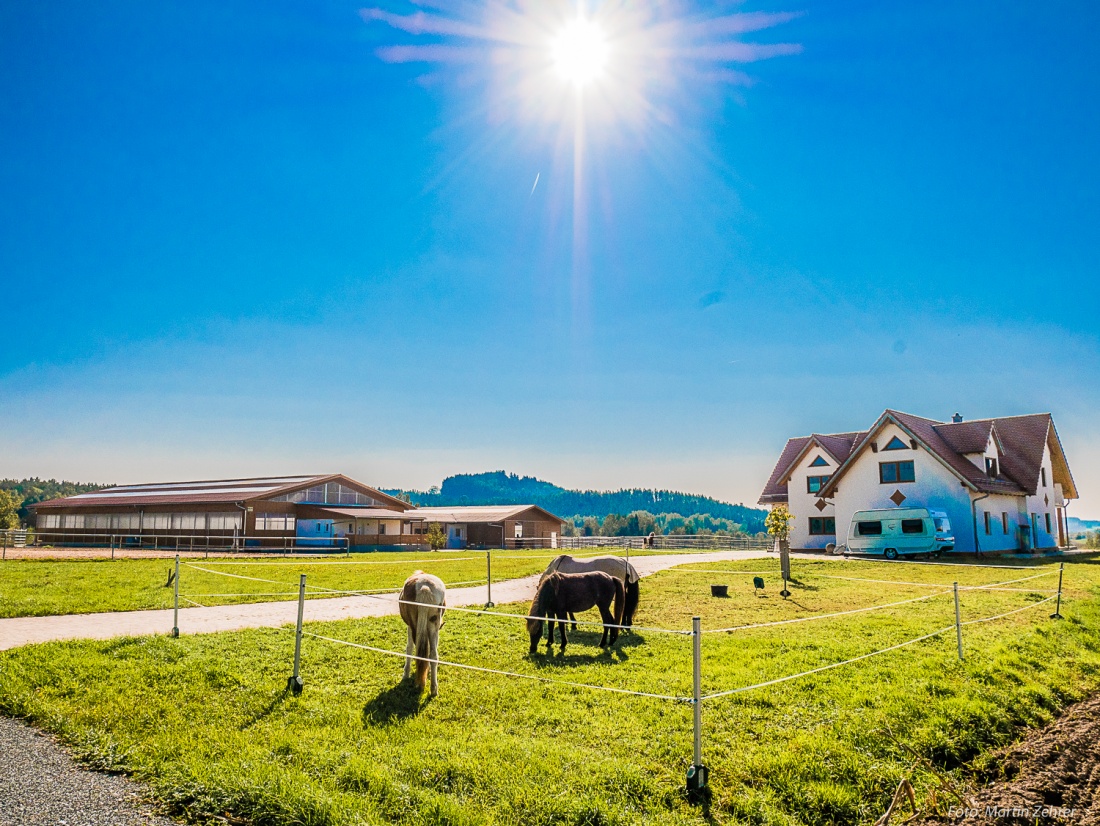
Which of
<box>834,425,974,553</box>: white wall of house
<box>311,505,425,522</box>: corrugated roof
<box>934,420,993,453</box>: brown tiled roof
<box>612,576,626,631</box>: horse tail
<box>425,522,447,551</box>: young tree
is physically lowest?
<box>425,522,447,551</box>: young tree

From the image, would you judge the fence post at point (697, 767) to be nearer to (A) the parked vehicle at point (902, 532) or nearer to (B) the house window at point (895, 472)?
(A) the parked vehicle at point (902, 532)

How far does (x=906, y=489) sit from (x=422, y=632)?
109ft

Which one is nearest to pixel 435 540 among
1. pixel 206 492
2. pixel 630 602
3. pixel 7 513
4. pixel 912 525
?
pixel 206 492

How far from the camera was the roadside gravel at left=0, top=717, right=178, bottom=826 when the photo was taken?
4852mm

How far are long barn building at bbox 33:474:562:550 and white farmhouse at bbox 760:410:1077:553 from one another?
85.0ft

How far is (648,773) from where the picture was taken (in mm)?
5594

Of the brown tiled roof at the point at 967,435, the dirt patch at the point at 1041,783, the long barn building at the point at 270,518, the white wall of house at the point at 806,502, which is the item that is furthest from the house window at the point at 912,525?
the long barn building at the point at 270,518

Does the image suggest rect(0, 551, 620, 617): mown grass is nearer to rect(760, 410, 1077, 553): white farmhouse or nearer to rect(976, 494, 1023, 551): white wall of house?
rect(760, 410, 1077, 553): white farmhouse

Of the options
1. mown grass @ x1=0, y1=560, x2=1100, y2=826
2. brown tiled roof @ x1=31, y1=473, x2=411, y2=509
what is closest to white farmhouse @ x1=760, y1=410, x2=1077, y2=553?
mown grass @ x1=0, y1=560, x2=1100, y2=826

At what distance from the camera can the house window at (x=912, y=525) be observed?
30844 mm

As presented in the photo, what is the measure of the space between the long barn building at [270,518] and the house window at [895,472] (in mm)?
30506

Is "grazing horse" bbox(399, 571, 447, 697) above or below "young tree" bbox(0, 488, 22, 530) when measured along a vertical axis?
above

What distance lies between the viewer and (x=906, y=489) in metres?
34.0

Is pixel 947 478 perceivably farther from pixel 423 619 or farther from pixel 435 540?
pixel 435 540
